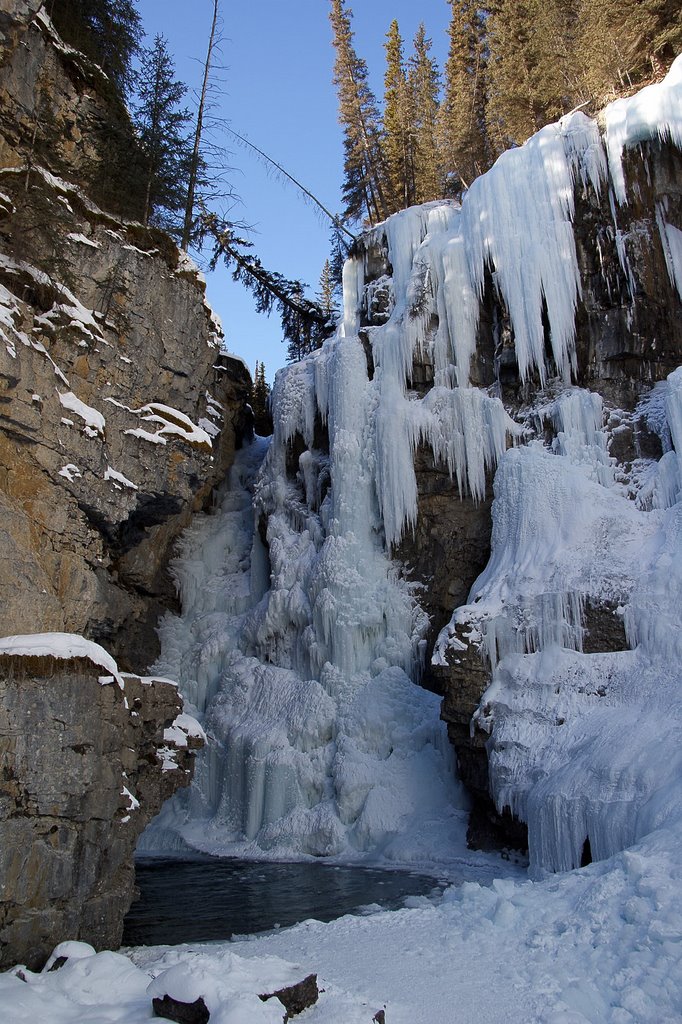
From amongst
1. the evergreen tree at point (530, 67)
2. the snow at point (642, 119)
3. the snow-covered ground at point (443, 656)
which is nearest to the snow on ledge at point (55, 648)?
the snow-covered ground at point (443, 656)

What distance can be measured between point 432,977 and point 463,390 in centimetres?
1229

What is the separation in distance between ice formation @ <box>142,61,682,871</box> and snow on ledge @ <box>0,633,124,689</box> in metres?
6.18

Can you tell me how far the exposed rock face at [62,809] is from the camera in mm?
7527

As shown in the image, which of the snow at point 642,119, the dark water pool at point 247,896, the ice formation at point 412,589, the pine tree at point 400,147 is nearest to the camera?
the dark water pool at point 247,896

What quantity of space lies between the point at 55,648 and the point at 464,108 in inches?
913

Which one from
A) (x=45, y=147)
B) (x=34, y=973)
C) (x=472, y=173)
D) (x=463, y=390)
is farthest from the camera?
(x=472, y=173)

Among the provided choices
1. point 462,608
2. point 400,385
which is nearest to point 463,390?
point 400,385

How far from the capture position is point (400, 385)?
684 inches

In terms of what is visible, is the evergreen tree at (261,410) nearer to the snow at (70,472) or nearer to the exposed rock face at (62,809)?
the snow at (70,472)

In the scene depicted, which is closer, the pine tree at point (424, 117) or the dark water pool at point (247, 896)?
the dark water pool at point (247, 896)

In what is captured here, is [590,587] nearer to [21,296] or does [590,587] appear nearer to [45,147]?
[21,296]

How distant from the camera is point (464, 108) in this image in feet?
80.9

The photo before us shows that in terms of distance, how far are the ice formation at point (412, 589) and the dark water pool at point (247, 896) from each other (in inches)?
59.2

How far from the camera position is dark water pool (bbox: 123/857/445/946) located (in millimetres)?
8984
